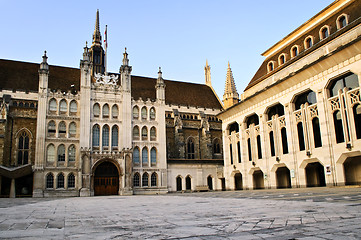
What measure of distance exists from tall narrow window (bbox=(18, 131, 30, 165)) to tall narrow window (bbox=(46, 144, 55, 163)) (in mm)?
2538

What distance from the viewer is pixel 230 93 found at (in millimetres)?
63406

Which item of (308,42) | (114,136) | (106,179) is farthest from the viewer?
(114,136)

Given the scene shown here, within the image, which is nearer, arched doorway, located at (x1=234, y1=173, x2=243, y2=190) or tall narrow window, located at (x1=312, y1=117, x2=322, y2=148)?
tall narrow window, located at (x1=312, y1=117, x2=322, y2=148)

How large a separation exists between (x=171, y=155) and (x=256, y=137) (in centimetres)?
1891

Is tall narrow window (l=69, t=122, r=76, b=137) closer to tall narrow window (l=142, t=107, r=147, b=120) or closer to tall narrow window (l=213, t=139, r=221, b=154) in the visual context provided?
tall narrow window (l=142, t=107, r=147, b=120)

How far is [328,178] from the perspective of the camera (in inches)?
1050

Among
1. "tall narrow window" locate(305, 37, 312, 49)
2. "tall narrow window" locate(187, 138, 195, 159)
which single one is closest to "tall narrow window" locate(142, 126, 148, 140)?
"tall narrow window" locate(187, 138, 195, 159)

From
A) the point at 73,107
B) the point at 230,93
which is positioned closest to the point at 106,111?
the point at 73,107

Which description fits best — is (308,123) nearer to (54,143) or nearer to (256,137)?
(256,137)

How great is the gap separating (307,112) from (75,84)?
3624cm

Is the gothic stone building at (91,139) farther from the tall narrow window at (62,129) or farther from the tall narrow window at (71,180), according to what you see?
the tall narrow window at (71,180)

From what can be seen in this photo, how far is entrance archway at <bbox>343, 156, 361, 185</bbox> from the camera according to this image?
2631 cm

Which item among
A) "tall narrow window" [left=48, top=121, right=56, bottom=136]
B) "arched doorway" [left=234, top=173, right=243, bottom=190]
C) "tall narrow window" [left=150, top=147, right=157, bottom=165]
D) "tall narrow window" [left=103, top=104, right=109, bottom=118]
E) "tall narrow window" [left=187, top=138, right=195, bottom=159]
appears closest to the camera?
"tall narrow window" [left=48, top=121, right=56, bottom=136]

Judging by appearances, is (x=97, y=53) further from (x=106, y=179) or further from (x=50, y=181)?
(x=50, y=181)
